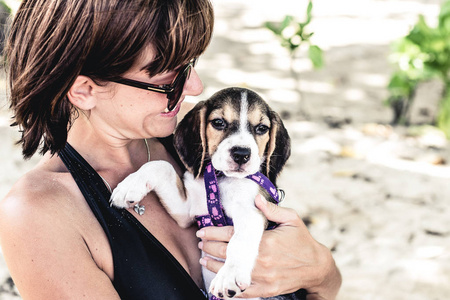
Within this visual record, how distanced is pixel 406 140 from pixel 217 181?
4.10 metres

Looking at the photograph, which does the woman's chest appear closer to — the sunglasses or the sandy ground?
the sunglasses

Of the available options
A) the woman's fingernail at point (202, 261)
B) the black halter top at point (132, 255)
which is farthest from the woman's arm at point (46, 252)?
the woman's fingernail at point (202, 261)

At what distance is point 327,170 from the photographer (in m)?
6.10

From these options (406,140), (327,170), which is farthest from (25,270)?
(406,140)

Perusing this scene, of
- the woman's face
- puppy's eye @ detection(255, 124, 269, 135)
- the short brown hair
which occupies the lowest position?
puppy's eye @ detection(255, 124, 269, 135)

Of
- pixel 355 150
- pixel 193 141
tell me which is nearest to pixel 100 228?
pixel 193 141

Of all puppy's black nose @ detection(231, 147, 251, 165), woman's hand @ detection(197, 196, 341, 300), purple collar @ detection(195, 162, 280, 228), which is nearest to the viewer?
woman's hand @ detection(197, 196, 341, 300)

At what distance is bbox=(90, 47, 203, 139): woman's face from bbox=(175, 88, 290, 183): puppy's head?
295 millimetres

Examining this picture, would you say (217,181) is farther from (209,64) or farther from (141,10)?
(209,64)

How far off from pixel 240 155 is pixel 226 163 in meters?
0.09

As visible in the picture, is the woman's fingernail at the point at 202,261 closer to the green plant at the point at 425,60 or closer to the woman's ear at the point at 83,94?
the woman's ear at the point at 83,94

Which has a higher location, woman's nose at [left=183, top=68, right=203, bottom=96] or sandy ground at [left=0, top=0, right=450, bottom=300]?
woman's nose at [left=183, top=68, right=203, bottom=96]

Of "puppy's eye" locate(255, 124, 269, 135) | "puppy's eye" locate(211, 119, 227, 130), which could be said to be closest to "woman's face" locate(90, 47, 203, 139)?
"puppy's eye" locate(211, 119, 227, 130)

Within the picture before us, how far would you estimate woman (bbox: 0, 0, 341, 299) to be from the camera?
2.36 m
